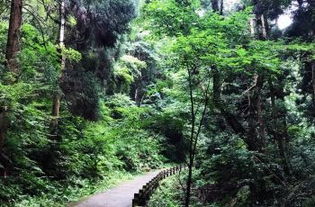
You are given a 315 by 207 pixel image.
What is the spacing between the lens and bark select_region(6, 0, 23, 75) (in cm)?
1041

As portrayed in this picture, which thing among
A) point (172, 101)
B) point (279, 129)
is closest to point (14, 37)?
point (172, 101)

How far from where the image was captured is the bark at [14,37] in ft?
34.2

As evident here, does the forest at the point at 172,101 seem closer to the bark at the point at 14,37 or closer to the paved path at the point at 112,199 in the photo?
the bark at the point at 14,37

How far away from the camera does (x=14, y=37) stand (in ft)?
34.8

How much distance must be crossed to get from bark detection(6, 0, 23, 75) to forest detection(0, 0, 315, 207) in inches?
1.1

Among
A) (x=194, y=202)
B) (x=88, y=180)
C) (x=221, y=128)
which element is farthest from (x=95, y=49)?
(x=194, y=202)

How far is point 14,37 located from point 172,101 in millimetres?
6847

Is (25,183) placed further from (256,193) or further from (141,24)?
(256,193)

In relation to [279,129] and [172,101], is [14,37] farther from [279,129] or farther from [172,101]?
[279,129]

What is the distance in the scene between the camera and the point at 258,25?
1586cm

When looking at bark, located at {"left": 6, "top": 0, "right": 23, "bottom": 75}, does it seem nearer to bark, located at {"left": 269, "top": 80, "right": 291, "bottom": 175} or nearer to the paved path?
the paved path

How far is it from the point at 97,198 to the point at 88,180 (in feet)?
11.2

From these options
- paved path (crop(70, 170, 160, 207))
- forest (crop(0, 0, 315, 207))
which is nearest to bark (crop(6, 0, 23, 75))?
forest (crop(0, 0, 315, 207))

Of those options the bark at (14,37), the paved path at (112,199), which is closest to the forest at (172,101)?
the bark at (14,37)
